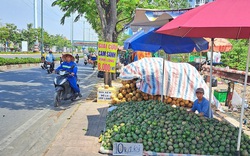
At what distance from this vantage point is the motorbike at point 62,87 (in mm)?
7758

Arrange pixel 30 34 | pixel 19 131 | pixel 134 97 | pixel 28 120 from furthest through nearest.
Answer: pixel 30 34 < pixel 134 97 < pixel 28 120 < pixel 19 131

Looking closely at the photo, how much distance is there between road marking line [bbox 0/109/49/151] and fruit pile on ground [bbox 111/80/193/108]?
211cm

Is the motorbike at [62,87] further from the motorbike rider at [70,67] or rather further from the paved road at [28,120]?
the paved road at [28,120]

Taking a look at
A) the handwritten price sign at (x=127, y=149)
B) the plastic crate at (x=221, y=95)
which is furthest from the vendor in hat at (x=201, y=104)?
the plastic crate at (x=221, y=95)

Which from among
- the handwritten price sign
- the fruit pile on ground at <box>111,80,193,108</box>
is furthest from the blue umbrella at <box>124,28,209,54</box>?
the handwritten price sign

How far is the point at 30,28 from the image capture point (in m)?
67.4

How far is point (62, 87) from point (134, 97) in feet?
7.43

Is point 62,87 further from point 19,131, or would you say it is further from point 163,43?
point 163,43

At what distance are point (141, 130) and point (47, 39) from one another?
78.2 metres

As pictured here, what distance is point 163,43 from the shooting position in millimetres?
5730

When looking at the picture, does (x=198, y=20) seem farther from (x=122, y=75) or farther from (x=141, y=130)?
(x=122, y=75)

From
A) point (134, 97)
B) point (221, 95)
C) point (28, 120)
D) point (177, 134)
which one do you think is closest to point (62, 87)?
point (28, 120)

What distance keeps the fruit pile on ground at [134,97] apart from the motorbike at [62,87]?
5.28 ft

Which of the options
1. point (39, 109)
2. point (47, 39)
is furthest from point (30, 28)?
point (39, 109)
